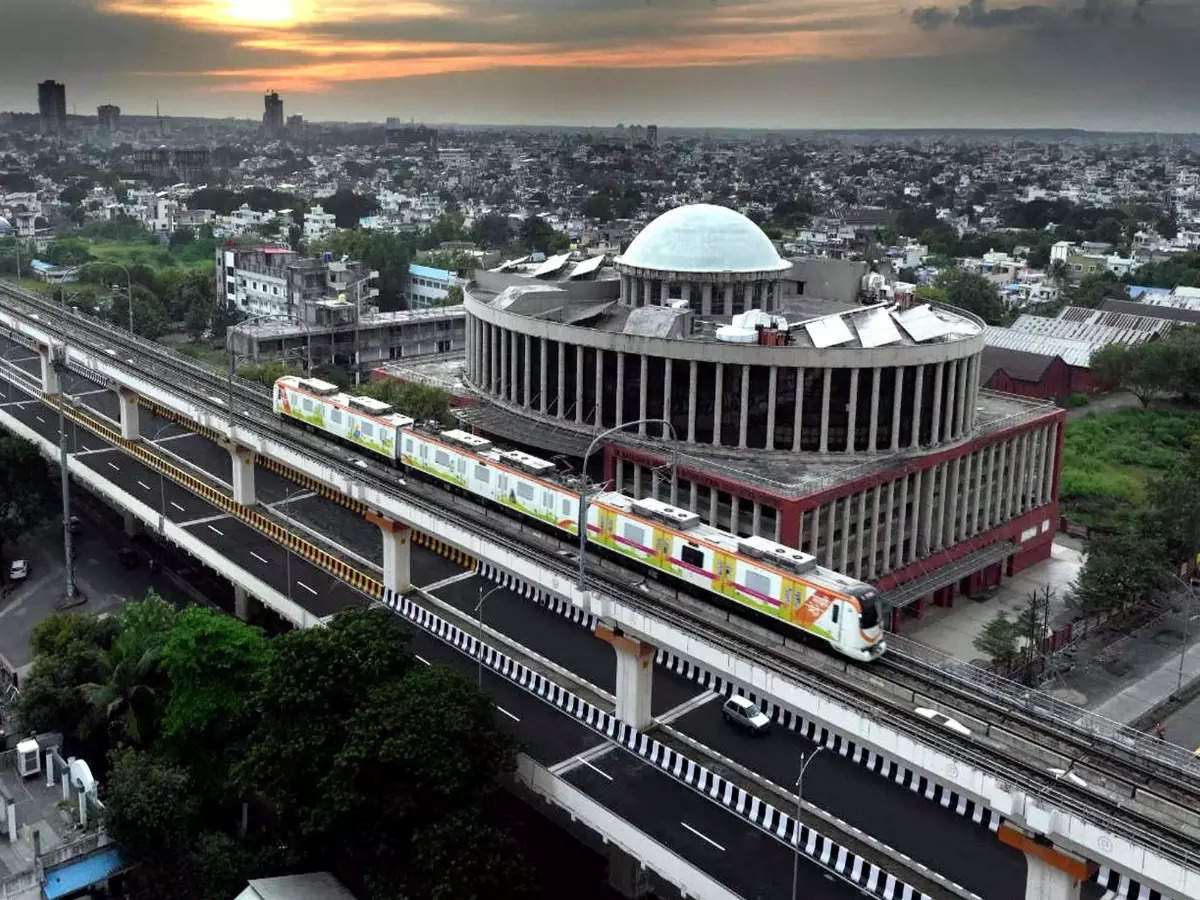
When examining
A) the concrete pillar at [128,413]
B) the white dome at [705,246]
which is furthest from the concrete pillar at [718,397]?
the concrete pillar at [128,413]

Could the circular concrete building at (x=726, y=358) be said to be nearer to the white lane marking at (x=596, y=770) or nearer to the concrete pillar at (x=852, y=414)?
the concrete pillar at (x=852, y=414)

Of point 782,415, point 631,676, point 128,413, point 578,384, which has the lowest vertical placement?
point 631,676

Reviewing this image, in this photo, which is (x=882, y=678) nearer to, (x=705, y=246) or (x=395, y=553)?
(x=395, y=553)

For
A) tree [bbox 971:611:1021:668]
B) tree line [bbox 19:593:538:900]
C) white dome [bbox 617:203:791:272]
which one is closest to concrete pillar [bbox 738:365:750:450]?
white dome [bbox 617:203:791:272]

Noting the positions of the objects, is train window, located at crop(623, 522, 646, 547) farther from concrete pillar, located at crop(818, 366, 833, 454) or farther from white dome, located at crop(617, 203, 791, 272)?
white dome, located at crop(617, 203, 791, 272)

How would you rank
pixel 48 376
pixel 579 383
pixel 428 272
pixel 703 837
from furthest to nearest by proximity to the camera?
pixel 428 272 → pixel 48 376 → pixel 579 383 → pixel 703 837

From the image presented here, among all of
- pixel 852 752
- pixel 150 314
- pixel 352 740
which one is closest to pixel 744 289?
pixel 852 752

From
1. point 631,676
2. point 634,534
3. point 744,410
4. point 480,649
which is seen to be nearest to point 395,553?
point 480,649
